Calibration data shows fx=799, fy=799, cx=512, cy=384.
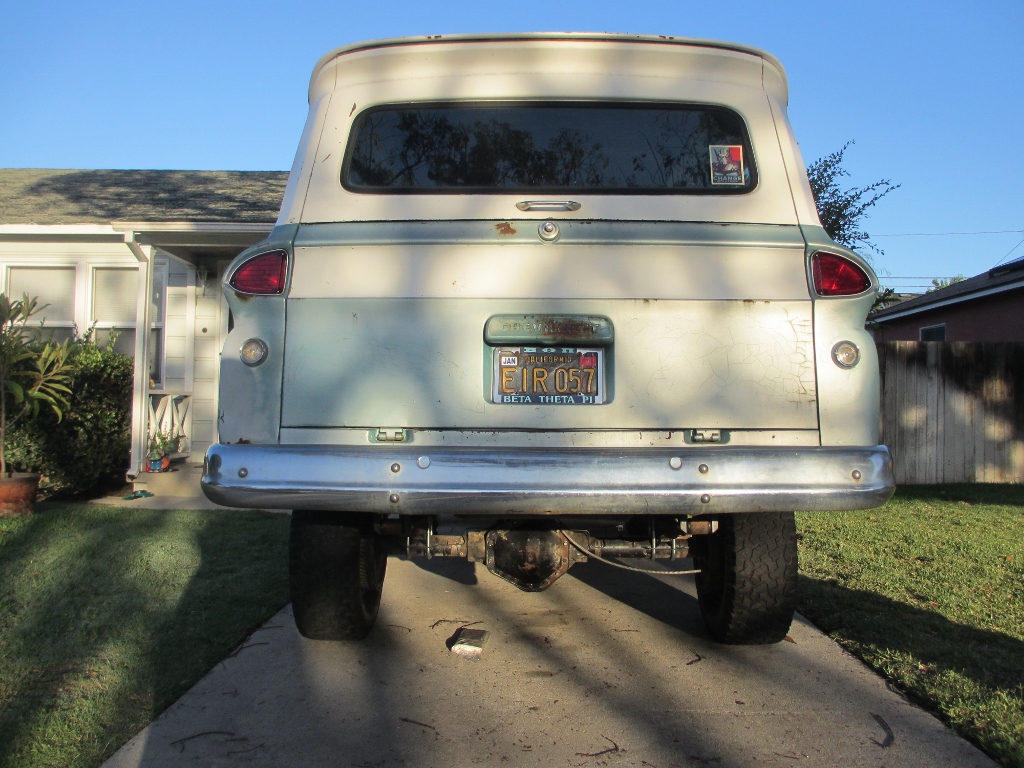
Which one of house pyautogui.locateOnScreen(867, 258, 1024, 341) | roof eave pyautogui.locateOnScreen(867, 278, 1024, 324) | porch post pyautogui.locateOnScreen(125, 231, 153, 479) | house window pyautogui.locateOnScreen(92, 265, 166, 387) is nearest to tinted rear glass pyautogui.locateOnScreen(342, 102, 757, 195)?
porch post pyautogui.locateOnScreen(125, 231, 153, 479)

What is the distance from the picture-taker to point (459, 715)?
3.03 m

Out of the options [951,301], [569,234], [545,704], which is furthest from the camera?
[951,301]

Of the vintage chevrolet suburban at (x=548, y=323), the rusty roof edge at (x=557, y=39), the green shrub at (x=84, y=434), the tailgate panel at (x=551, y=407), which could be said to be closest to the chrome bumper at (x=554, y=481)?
the vintage chevrolet suburban at (x=548, y=323)

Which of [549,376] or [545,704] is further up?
[549,376]

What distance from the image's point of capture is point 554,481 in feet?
8.47

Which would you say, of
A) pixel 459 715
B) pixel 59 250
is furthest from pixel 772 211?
pixel 59 250

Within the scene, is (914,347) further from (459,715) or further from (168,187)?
(168,187)

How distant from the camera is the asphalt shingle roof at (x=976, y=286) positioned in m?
14.5

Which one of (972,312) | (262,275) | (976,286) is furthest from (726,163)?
(972,312)

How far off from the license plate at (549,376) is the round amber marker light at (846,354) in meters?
0.82

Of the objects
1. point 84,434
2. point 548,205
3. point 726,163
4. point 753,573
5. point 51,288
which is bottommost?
point 753,573

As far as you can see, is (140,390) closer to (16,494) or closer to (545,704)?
(16,494)

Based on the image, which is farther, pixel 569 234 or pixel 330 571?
pixel 330 571

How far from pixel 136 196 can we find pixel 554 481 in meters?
10.1
